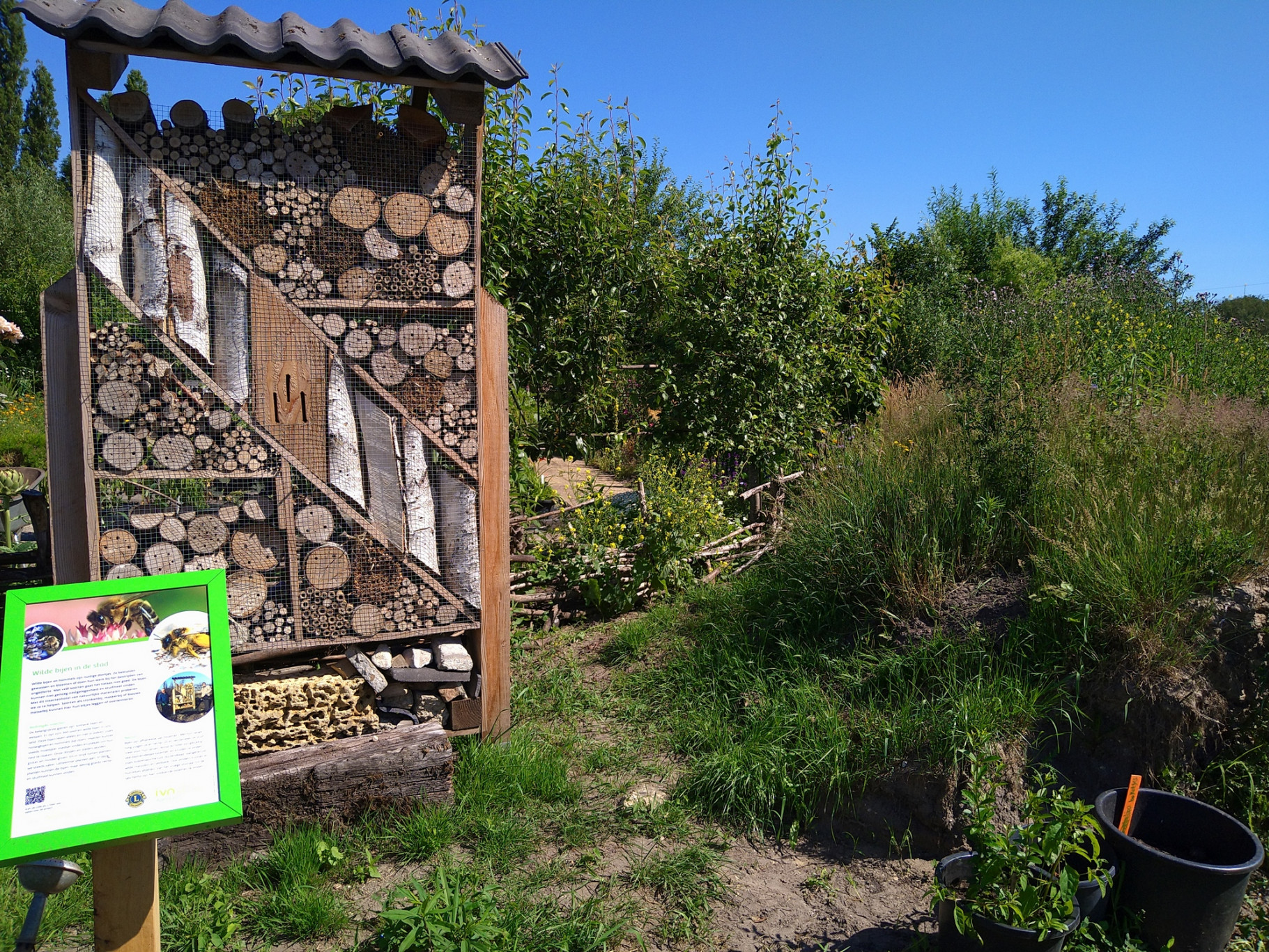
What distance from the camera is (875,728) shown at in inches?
160

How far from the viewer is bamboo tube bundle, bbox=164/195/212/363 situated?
3.54 meters

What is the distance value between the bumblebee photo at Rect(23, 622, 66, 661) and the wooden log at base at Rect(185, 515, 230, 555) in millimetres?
1483

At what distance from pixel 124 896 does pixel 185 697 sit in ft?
1.76

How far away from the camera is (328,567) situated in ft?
12.7

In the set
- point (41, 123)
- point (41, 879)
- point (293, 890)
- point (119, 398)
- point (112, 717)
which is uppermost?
point (41, 123)

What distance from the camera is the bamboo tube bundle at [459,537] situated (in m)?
4.07

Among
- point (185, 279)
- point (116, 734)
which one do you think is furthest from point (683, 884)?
point (185, 279)

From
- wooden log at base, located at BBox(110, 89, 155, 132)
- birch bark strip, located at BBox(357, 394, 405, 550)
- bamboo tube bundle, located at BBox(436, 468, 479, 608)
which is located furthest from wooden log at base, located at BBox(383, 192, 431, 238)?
bamboo tube bundle, located at BBox(436, 468, 479, 608)

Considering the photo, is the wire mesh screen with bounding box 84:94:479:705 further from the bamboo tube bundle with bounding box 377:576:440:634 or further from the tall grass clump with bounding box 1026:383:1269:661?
the tall grass clump with bounding box 1026:383:1269:661

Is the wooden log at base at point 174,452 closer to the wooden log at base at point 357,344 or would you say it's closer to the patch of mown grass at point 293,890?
the wooden log at base at point 357,344

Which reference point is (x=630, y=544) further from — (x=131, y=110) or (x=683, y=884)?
(x=131, y=110)

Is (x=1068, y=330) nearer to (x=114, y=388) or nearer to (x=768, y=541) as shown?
(x=768, y=541)

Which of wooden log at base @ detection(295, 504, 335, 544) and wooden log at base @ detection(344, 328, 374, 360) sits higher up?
wooden log at base @ detection(344, 328, 374, 360)

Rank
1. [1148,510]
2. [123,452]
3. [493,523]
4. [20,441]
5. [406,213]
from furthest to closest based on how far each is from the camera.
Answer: [20,441] → [1148,510] → [493,523] → [406,213] → [123,452]
